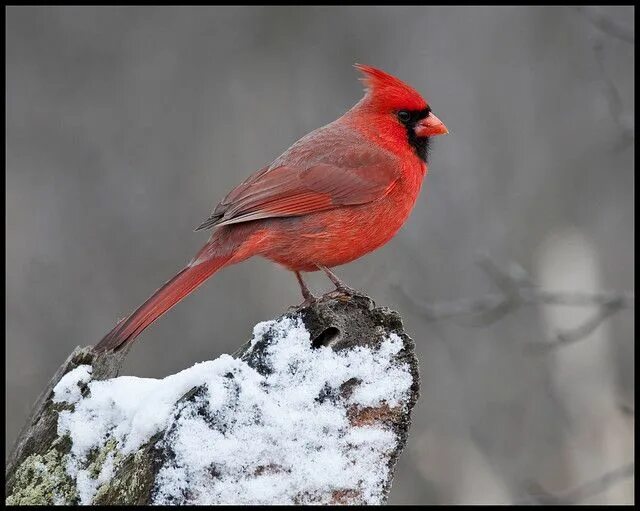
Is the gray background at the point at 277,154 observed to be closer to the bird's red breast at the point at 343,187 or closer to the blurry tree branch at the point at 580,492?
the blurry tree branch at the point at 580,492

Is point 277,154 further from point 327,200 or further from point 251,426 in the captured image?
point 251,426

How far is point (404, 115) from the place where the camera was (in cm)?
430

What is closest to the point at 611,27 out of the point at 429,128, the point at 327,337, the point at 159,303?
the point at 429,128

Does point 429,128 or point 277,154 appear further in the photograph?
point 277,154

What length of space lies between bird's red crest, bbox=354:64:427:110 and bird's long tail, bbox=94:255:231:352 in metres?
1.15

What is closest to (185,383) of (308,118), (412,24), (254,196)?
(254,196)

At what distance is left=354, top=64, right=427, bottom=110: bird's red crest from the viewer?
14.0 feet

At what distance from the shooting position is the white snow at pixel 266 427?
2.16 metres

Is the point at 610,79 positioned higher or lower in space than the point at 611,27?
lower

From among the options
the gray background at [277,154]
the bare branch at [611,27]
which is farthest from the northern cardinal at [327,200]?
the gray background at [277,154]

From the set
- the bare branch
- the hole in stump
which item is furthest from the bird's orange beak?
the hole in stump

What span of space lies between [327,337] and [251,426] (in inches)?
12.8

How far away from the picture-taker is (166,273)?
7188 millimetres

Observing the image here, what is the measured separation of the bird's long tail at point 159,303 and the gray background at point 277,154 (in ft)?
9.75
